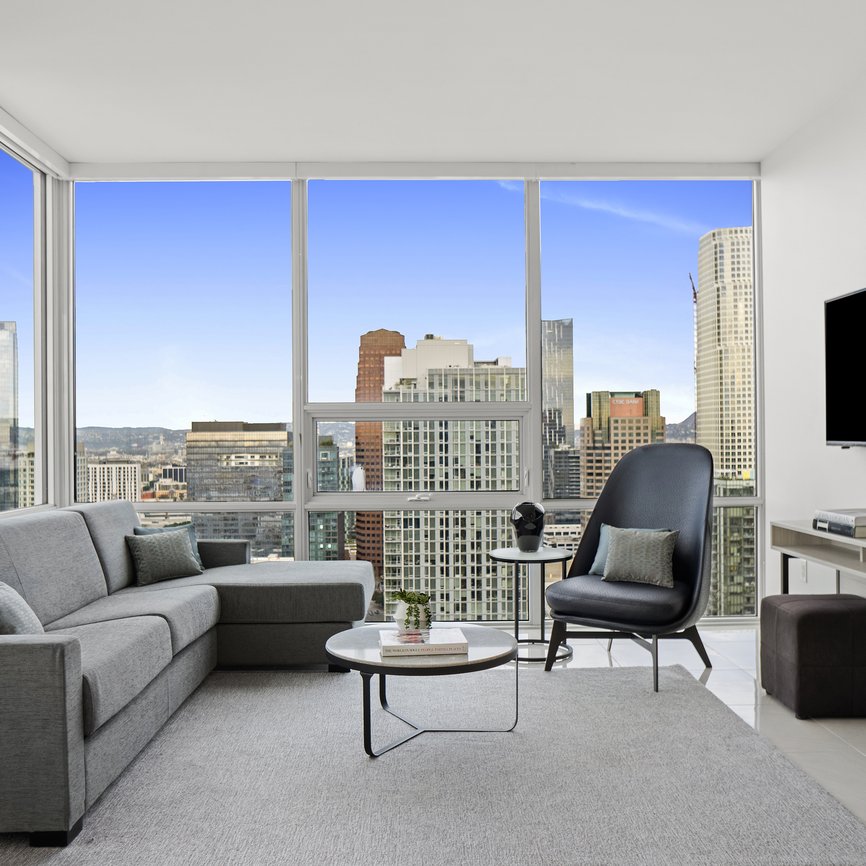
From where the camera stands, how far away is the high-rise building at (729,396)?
5.18 meters

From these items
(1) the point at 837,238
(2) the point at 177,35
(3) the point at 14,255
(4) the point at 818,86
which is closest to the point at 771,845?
(1) the point at 837,238

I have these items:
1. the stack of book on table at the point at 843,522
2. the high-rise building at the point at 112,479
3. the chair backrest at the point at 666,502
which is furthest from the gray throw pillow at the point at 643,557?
the high-rise building at the point at 112,479

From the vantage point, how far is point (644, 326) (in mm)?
5176

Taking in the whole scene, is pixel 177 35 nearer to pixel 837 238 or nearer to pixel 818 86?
pixel 818 86

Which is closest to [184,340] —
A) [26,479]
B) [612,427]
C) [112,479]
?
[112,479]

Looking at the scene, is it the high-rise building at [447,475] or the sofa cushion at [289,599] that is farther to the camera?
the high-rise building at [447,475]

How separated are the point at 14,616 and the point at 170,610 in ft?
2.68

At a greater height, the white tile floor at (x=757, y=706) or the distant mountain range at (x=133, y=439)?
the distant mountain range at (x=133, y=439)

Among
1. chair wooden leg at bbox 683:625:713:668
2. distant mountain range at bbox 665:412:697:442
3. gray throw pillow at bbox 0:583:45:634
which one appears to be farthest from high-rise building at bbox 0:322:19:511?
distant mountain range at bbox 665:412:697:442

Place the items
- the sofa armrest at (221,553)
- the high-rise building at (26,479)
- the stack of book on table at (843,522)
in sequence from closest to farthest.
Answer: the stack of book on table at (843,522) → the high-rise building at (26,479) → the sofa armrest at (221,553)

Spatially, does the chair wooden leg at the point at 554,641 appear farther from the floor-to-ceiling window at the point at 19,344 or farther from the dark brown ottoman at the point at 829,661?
the floor-to-ceiling window at the point at 19,344

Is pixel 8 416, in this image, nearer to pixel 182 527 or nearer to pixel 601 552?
pixel 182 527

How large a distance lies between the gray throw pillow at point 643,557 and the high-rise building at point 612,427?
1.00 meters

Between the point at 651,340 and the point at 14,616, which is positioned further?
the point at 651,340
